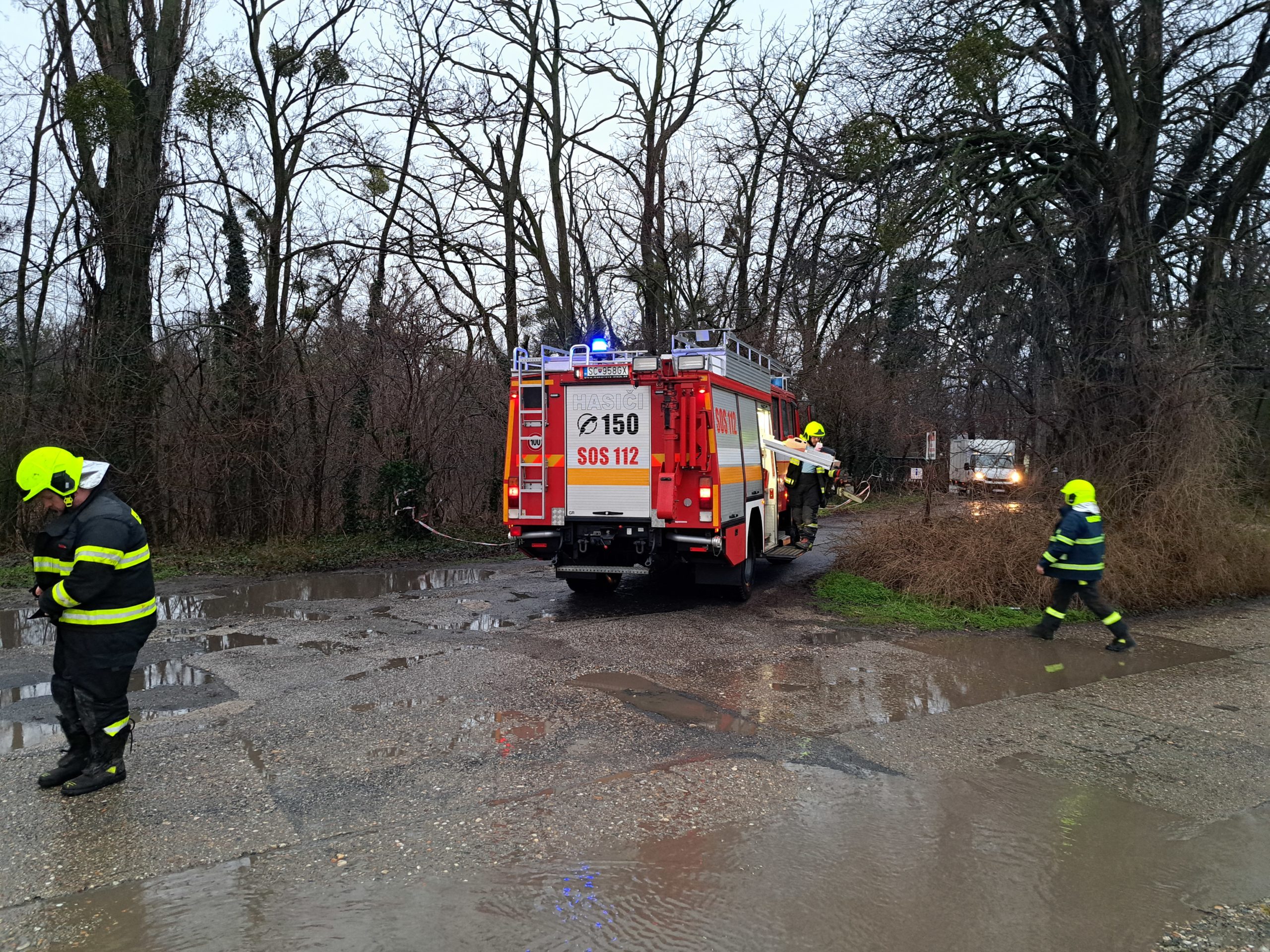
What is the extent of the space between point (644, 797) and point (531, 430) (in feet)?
18.8

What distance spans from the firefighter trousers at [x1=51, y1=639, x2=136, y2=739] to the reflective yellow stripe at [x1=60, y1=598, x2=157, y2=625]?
185 mm

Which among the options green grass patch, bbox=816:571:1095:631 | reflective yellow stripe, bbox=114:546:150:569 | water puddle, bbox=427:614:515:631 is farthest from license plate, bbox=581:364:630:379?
reflective yellow stripe, bbox=114:546:150:569

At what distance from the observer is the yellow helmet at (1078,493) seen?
24.8 ft

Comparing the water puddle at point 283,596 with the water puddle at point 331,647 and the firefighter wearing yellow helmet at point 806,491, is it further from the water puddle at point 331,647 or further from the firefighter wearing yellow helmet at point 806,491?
the firefighter wearing yellow helmet at point 806,491

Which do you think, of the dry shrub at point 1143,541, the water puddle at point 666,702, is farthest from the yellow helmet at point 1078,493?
the water puddle at point 666,702

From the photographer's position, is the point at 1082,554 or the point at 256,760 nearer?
the point at 256,760

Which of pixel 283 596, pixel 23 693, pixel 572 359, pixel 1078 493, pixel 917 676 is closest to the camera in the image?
pixel 23 693

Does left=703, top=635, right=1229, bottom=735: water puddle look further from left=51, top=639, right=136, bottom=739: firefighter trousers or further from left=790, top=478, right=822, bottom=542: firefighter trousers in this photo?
left=790, top=478, right=822, bottom=542: firefighter trousers

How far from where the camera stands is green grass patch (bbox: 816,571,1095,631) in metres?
8.77

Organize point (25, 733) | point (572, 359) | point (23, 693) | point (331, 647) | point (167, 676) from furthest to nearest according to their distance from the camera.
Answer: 1. point (572, 359)
2. point (331, 647)
3. point (167, 676)
4. point (23, 693)
5. point (25, 733)

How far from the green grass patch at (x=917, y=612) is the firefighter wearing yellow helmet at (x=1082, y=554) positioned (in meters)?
1.09

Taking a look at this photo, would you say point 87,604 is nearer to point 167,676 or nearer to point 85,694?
point 85,694

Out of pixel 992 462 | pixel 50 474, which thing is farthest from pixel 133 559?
pixel 992 462

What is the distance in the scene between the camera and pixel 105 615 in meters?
4.41
